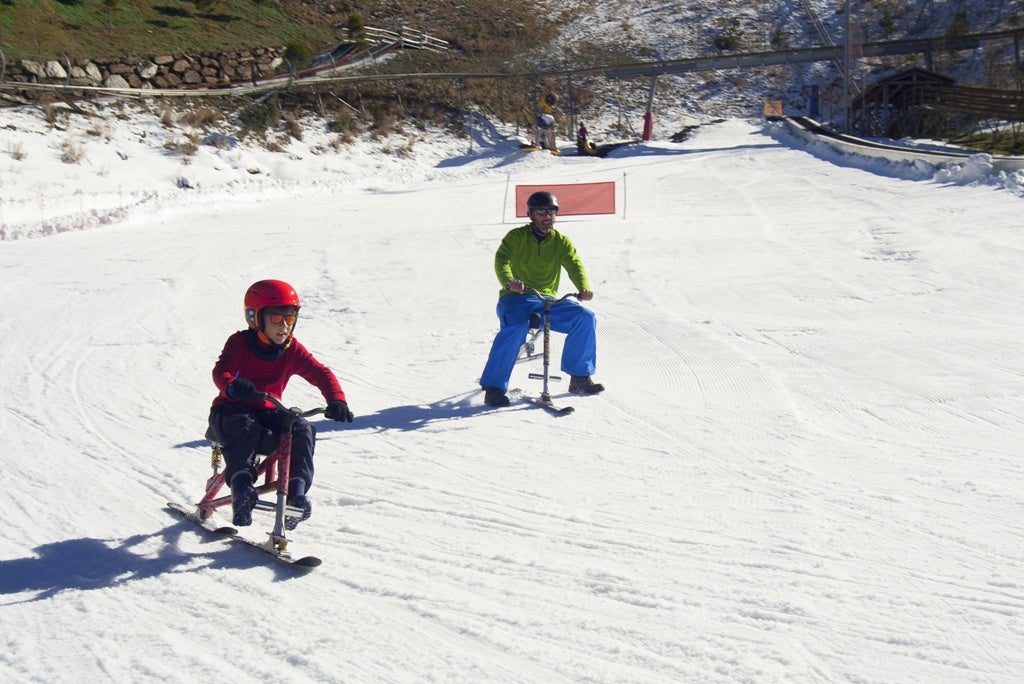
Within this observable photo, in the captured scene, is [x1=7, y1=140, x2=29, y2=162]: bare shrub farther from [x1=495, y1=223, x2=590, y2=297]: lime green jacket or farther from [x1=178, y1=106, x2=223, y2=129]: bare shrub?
[x1=495, y1=223, x2=590, y2=297]: lime green jacket

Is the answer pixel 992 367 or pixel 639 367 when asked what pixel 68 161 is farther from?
pixel 992 367

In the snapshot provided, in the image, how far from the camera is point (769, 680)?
4129 mm

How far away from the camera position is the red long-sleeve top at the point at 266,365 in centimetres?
555

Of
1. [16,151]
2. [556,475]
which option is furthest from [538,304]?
[16,151]

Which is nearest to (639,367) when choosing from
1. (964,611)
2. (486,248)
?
(964,611)

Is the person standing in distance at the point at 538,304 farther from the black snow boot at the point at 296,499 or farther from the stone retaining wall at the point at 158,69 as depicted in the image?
the stone retaining wall at the point at 158,69

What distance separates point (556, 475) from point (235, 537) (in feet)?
7.24

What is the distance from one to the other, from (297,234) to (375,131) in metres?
17.3

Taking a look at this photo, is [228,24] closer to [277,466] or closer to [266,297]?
[266,297]

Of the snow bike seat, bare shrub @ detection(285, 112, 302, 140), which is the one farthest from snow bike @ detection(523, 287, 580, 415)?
bare shrub @ detection(285, 112, 302, 140)

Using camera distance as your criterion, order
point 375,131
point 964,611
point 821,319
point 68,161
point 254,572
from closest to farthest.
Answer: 1. point 964,611
2. point 254,572
3. point 821,319
4. point 68,161
5. point 375,131

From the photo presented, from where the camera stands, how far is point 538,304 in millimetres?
8586

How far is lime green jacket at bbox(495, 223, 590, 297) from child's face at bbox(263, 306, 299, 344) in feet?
11.4

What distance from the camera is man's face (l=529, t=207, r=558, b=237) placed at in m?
8.64
